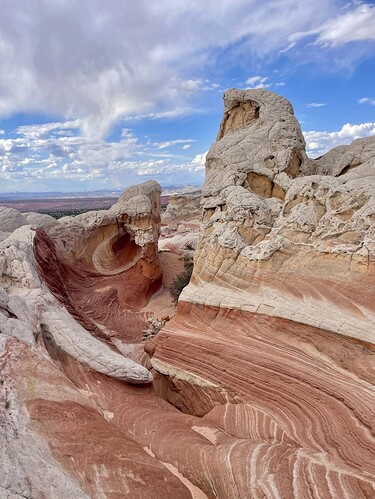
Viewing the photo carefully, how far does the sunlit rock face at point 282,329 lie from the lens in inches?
183

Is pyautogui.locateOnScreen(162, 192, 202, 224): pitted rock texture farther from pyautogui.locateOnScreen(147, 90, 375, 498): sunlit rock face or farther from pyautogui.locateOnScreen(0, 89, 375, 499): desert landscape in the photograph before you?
pyautogui.locateOnScreen(147, 90, 375, 498): sunlit rock face

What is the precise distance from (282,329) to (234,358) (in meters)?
1.05

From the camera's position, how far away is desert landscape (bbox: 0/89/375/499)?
13.6ft

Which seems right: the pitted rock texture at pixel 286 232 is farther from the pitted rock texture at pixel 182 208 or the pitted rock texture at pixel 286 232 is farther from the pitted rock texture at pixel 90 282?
the pitted rock texture at pixel 182 208

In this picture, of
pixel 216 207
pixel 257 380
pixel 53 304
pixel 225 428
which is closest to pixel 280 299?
pixel 257 380

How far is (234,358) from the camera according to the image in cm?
688

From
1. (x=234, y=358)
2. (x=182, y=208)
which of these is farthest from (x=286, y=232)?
(x=182, y=208)

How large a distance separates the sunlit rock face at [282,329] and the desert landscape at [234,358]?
0.08 feet

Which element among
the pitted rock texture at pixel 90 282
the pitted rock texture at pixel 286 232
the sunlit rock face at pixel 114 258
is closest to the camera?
the pitted rock texture at pixel 286 232

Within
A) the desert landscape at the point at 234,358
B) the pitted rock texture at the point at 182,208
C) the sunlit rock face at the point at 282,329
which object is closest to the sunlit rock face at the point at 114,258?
the desert landscape at the point at 234,358

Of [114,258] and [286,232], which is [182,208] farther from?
[286,232]

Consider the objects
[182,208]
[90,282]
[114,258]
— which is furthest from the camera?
[182,208]

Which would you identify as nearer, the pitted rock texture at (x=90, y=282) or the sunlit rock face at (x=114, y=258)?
the pitted rock texture at (x=90, y=282)

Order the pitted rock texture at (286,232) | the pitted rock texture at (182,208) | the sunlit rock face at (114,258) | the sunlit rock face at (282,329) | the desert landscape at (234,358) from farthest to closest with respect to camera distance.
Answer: the pitted rock texture at (182,208), the sunlit rock face at (114,258), the pitted rock texture at (286,232), the sunlit rock face at (282,329), the desert landscape at (234,358)
